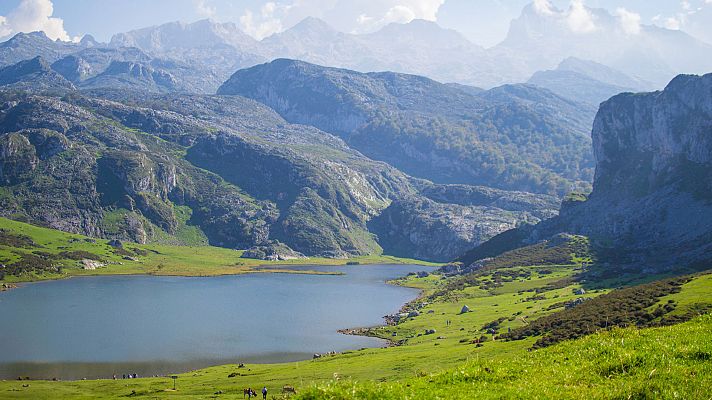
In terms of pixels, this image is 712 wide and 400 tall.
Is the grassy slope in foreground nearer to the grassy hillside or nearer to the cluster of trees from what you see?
the grassy hillside

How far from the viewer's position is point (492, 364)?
86.2ft

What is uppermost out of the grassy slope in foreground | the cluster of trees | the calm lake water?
the grassy slope in foreground

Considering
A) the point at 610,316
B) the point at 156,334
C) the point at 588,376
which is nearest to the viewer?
the point at 588,376

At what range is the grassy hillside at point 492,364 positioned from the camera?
2170 centimetres

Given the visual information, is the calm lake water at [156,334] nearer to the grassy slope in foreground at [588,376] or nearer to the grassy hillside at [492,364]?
the grassy hillside at [492,364]

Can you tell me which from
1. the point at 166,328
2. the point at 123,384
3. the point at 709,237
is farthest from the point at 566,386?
the point at 709,237

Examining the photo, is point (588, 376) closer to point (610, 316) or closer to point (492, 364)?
point (492, 364)

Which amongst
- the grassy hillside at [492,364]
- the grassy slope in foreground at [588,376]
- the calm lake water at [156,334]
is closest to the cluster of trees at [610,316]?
the grassy hillside at [492,364]

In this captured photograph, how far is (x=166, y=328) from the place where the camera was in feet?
498

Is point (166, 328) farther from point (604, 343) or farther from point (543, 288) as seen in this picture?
point (604, 343)

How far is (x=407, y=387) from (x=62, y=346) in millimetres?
124427

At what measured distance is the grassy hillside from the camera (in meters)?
21.7

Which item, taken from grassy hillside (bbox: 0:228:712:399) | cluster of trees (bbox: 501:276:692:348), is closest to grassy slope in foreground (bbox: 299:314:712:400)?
grassy hillside (bbox: 0:228:712:399)

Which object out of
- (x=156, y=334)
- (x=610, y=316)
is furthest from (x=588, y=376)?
(x=156, y=334)
